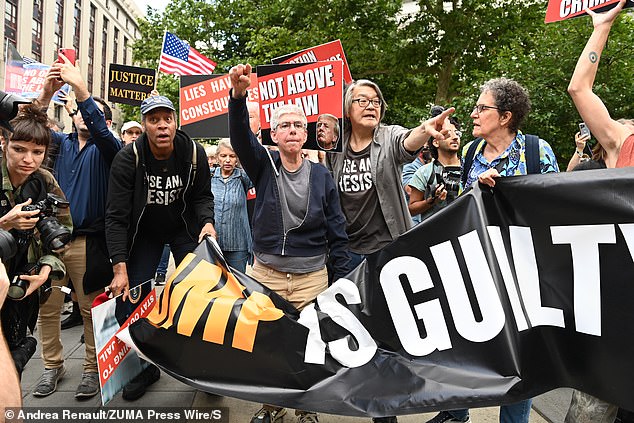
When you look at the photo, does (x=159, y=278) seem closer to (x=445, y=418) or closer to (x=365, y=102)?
(x=365, y=102)

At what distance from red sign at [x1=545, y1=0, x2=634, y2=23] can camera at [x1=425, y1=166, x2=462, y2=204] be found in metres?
1.21

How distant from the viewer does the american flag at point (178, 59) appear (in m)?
9.04

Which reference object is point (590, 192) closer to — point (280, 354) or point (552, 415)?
point (280, 354)

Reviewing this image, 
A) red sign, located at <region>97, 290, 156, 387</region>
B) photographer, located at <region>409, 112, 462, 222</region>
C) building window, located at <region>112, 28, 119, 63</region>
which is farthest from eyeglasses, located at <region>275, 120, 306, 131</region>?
building window, located at <region>112, 28, 119, 63</region>

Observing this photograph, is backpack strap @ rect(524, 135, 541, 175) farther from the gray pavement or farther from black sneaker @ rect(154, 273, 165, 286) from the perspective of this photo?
black sneaker @ rect(154, 273, 165, 286)

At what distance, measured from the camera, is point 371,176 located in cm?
349

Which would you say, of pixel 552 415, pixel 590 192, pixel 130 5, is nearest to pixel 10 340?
pixel 590 192

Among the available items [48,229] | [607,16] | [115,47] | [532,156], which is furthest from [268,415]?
[115,47]

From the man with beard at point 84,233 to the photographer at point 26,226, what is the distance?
0.50 m

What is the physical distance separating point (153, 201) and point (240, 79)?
1.16m

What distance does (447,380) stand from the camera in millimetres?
2402

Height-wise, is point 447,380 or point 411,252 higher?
point 411,252

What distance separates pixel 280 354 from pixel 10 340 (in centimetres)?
146

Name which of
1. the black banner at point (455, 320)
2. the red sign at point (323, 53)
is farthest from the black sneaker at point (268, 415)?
the red sign at point (323, 53)
